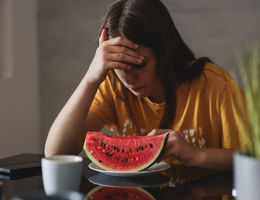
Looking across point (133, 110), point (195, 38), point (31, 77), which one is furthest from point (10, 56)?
point (133, 110)

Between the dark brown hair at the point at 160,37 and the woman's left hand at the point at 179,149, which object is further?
the dark brown hair at the point at 160,37

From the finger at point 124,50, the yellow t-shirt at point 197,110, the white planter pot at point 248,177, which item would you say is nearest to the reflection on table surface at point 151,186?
the white planter pot at point 248,177

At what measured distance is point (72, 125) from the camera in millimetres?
1774

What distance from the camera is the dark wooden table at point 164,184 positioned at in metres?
1.14

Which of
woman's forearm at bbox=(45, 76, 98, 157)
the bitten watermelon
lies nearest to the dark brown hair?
woman's forearm at bbox=(45, 76, 98, 157)

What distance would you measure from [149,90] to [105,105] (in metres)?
0.36

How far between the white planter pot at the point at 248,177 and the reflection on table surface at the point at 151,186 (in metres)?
0.27

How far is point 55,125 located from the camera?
6.01 ft

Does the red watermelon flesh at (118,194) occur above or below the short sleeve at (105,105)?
below

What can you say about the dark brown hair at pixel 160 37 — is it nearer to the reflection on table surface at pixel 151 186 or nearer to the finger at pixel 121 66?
the finger at pixel 121 66

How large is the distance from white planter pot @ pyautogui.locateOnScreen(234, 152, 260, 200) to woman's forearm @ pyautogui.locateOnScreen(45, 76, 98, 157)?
1.04 metres

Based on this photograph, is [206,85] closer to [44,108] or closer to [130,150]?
[130,150]

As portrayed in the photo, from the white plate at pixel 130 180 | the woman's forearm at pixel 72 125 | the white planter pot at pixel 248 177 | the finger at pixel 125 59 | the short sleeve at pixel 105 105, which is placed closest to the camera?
the white planter pot at pixel 248 177

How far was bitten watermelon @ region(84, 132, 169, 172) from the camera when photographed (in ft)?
4.48
